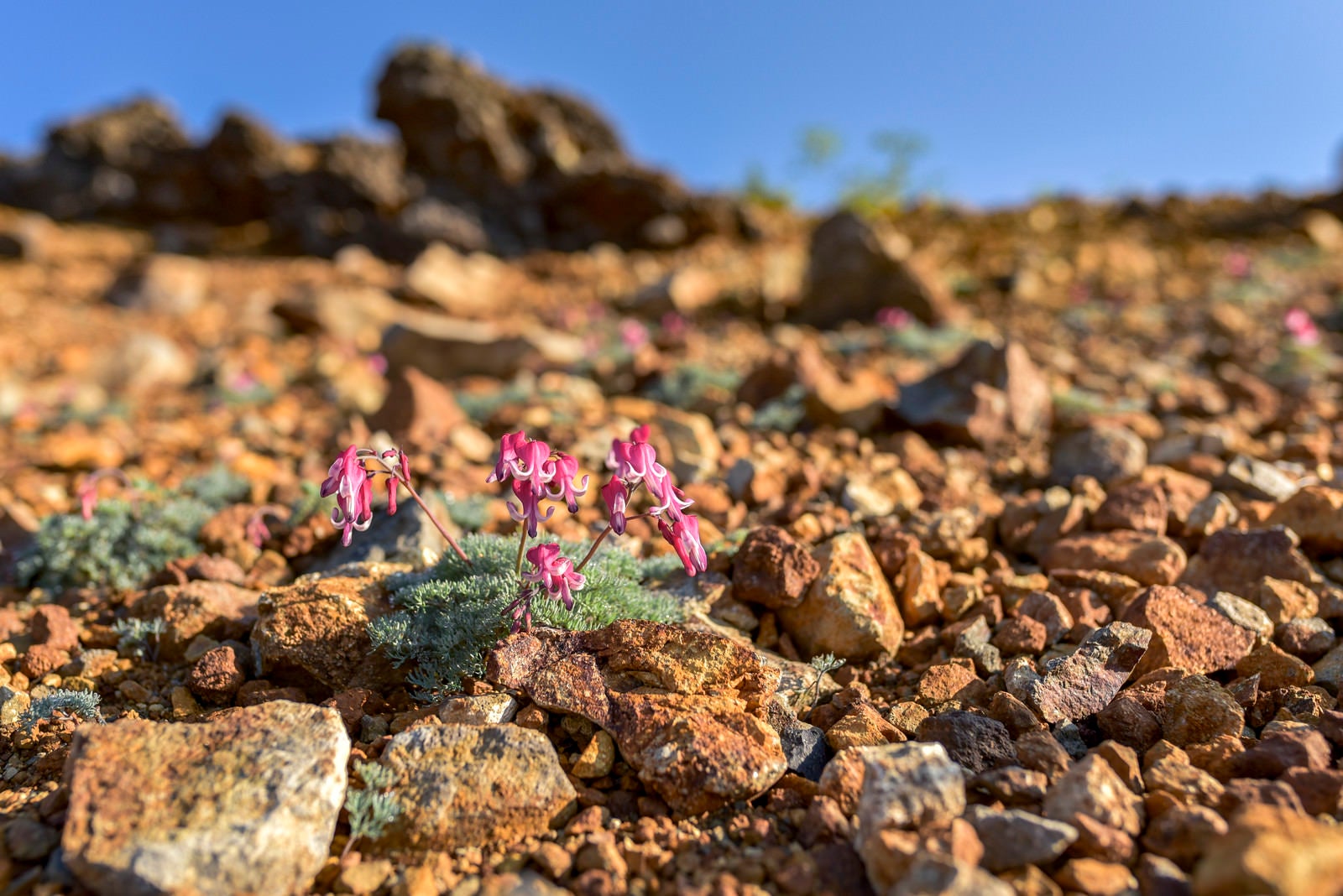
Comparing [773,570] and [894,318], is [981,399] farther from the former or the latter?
[894,318]

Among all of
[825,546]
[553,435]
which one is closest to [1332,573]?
[825,546]

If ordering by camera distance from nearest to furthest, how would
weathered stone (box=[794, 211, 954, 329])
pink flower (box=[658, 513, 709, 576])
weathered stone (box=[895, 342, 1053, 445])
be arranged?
pink flower (box=[658, 513, 709, 576]) < weathered stone (box=[895, 342, 1053, 445]) < weathered stone (box=[794, 211, 954, 329])

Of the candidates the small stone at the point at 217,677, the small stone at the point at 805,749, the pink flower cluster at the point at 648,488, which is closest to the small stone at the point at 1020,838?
the small stone at the point at 805,749

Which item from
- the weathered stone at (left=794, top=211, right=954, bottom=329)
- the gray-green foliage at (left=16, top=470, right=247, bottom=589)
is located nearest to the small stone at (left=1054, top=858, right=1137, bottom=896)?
the gray-green foliage at (left=16, top=470, right=247, bottom=589)

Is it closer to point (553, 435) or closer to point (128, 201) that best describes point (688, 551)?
point (553, 435)

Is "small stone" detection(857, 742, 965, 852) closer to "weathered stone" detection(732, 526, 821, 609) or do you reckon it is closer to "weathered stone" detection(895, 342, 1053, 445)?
"weathered stone" detection(732, 526, 821, 609)

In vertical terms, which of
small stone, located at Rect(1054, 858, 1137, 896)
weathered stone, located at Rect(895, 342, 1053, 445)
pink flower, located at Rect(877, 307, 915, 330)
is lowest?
small stone, located at Rect(1054, 858, 1137, 896)

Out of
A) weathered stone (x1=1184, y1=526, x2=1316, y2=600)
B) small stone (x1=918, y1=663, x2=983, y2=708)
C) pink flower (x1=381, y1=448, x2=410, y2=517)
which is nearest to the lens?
pink flower (x1=381, y1=448, x2=410, y2=517)
